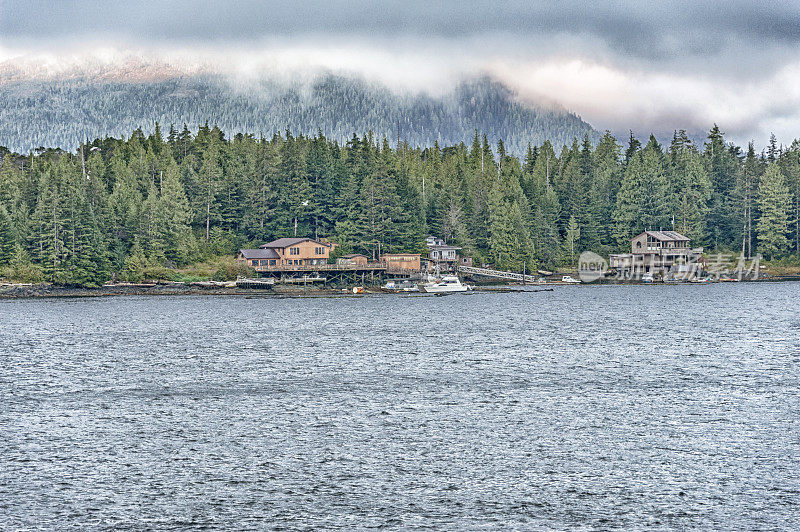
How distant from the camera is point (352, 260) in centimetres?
14138

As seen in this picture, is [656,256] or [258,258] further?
[656,256]

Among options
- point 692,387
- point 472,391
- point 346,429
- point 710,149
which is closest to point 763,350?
point 692,387

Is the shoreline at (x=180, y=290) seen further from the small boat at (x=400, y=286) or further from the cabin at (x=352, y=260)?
the cabin at (x=352, y=260)

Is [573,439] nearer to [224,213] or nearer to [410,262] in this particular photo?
[410,262]

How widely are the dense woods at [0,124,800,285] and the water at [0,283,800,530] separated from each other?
47.3m

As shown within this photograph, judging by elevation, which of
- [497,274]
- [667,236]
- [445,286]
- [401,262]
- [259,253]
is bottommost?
Result: [445,286]

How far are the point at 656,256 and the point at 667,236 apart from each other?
4.58 metres

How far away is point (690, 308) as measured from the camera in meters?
112

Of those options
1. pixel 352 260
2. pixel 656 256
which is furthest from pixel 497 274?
pixel 656 256

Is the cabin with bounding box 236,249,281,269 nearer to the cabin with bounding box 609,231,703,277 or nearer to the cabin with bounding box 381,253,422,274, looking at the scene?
the cabin with bounding box 381,253,422,274

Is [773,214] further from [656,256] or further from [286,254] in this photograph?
[286,254]

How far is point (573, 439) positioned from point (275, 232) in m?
117

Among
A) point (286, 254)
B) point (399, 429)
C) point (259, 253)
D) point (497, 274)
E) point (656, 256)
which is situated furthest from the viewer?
point (656, 256)

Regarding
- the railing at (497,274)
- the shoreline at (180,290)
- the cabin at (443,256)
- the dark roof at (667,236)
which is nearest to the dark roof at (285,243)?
the shoreline at (180,290)
